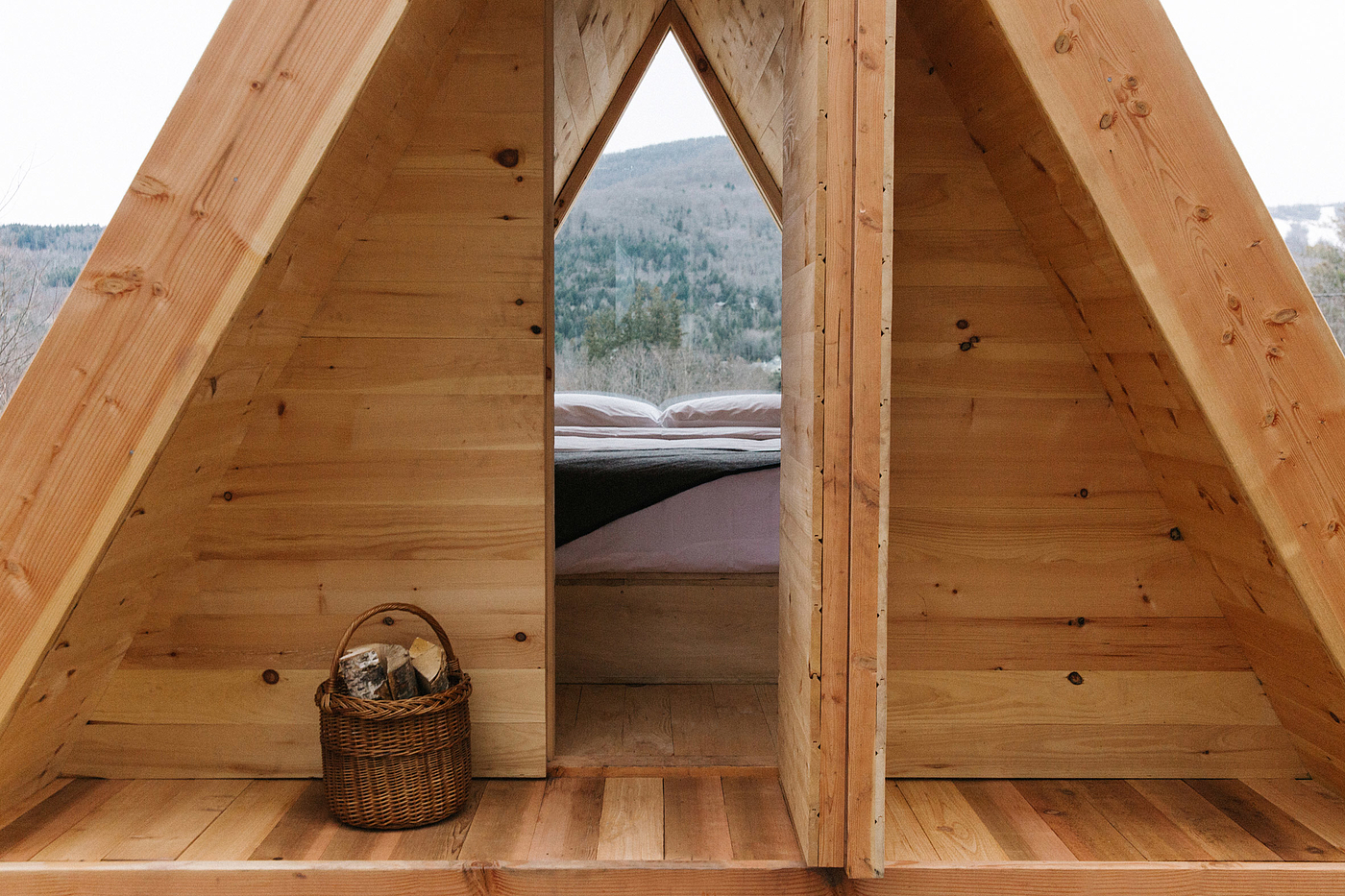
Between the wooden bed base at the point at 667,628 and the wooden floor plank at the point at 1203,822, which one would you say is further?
the wooden bed base at the point at 667,628

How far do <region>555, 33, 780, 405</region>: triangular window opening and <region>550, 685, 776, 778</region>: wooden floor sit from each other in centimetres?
273

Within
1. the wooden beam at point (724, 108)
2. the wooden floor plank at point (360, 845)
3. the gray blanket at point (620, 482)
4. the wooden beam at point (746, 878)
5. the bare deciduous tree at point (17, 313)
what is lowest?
the wooden beam at point (746, 878)


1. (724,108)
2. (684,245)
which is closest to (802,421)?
(724,108)

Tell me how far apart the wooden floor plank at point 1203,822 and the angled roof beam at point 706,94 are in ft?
6.82

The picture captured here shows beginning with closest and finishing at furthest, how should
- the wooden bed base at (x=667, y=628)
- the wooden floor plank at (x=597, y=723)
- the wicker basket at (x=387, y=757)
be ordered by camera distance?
1. the wicker basket at (x=387, y=757)
2. the wooden floor plank at (x=597, y=723)
3. the wooden bed base at (x=667, y=628)

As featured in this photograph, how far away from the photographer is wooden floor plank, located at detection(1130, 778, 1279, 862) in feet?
4.79

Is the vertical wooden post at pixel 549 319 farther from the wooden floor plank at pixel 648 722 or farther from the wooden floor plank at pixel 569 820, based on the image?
the wooden floor plank at pixel 648 722

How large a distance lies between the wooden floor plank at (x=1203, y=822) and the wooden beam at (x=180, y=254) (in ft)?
5.73

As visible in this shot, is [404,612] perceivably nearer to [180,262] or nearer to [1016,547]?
[180,262]

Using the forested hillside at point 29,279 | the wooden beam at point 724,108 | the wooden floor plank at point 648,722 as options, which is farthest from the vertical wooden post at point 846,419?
the forested hillside at point 29,279

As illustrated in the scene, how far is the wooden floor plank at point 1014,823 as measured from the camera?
1454mm

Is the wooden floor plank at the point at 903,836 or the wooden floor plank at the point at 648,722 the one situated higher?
the wooden floor plank at the point at 648,722

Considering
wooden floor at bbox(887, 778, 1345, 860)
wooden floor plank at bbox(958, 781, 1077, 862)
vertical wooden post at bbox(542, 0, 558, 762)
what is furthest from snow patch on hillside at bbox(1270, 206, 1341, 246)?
vertical wooden post at bbox(542, 0, 558, 762)

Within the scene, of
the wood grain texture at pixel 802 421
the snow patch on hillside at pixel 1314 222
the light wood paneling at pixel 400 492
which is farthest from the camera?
the snow patch on hillside at pixel 1314 222
